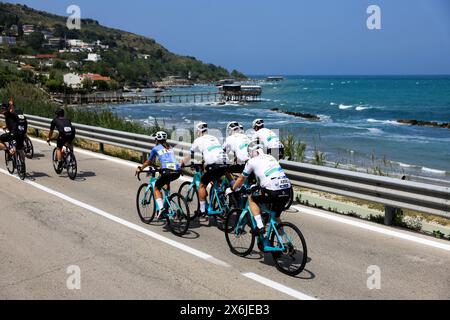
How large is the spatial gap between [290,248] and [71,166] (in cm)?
797

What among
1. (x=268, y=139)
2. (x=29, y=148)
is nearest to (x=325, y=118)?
(x=29, y=148)

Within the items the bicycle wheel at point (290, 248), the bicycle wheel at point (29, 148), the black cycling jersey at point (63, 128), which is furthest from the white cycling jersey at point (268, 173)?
the bicycle wheel at point (29, 148)

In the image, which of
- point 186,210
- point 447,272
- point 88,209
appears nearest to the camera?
point 447,272

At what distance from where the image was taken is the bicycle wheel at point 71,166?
12719mm

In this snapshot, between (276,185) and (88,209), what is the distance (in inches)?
185

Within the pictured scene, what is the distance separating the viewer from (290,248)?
6.56 meters

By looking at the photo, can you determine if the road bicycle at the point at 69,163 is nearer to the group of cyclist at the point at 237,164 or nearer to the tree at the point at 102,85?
the group of cyclist at the point at 237,164

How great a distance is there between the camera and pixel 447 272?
253 inches

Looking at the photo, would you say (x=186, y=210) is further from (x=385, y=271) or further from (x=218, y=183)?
(x=385, y=271)

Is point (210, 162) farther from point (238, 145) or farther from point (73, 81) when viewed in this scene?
point (73, 81)

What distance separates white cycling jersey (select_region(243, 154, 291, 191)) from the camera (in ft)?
21.6

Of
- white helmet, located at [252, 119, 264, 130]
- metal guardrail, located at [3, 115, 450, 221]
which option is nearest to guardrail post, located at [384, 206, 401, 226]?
metal guardrail, located at [3, 115, 450, 221]
